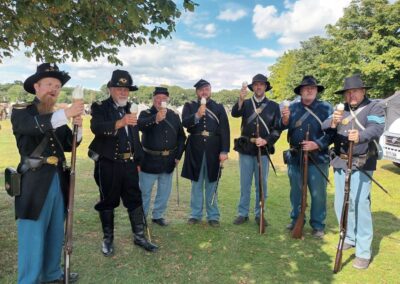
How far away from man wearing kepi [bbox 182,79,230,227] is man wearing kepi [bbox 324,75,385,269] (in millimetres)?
1977

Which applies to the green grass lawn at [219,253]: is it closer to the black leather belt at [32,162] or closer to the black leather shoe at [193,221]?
the black leather shoe at [193,221]

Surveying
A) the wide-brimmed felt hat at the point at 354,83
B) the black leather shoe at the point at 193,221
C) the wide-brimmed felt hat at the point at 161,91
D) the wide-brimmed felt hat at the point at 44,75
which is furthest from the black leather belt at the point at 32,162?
the wide-brimmed felt hat at the point at 354,83

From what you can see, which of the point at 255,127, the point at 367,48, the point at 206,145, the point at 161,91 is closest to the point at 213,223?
the point at 206,145

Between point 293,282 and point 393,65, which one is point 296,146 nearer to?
point 293,282

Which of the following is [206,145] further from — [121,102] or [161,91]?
[121,102]

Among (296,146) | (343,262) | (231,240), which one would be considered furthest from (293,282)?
(296,146)

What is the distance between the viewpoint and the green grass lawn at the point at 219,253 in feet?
14.8

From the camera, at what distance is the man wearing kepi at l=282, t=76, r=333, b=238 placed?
572 cm

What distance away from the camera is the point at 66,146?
4.02 metres

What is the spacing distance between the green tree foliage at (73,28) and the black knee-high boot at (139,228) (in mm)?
2702

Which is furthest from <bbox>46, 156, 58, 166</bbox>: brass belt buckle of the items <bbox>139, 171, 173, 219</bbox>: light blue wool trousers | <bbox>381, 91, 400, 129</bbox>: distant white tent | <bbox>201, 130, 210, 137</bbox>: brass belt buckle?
<bbox>381, 91, 400, 129</bbox>: distant white tent

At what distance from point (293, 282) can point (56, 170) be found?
3141 millimetres

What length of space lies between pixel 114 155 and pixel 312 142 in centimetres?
306

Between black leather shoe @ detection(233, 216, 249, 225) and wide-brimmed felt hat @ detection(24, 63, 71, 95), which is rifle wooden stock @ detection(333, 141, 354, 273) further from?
wide-brimmed felt hat @ detection(24, 63, 71, 95)
